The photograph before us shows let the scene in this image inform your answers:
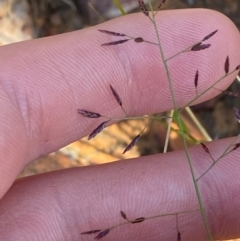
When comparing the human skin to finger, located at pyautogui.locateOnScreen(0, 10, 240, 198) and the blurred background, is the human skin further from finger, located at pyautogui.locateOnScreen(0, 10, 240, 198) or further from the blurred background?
the blurred background

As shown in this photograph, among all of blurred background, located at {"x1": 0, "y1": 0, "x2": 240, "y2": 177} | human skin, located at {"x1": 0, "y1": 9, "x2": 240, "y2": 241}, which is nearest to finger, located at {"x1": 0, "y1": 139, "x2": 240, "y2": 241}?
human skin, located at {"x1": 0, "y1": 9, "x2": 240, "y2": 241}

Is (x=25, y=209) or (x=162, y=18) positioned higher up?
(x=162, y=18)

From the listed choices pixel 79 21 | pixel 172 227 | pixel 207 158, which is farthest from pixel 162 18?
pixel 79 21

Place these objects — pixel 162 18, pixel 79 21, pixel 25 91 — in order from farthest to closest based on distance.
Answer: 1. pixel 79 21
2. pixel 162 18
3. pixel 25 91

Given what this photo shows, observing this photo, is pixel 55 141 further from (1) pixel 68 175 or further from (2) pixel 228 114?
(2) pixel 228 114

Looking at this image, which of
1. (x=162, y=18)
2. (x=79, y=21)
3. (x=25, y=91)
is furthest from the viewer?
(x=79, y=21)

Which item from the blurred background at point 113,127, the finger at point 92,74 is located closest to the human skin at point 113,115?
the finger at point 92,74

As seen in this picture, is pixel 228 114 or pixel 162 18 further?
pixel 228 114

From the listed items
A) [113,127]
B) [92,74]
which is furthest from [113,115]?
[113,127]
